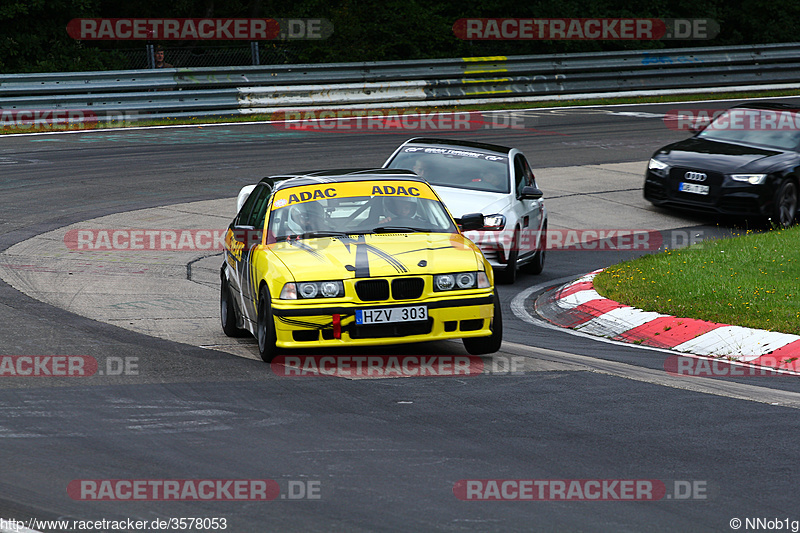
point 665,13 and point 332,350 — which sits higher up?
point 665,13

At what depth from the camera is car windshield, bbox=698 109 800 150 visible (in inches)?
683

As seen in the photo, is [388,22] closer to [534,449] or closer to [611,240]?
[611,240]

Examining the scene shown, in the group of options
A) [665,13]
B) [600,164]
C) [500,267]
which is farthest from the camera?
[665,13]

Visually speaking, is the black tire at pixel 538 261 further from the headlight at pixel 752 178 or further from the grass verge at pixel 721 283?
the headlight at pixel 752 178

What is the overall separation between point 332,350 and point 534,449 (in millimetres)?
3004

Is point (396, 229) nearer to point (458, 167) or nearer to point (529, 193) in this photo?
point (529, 193)

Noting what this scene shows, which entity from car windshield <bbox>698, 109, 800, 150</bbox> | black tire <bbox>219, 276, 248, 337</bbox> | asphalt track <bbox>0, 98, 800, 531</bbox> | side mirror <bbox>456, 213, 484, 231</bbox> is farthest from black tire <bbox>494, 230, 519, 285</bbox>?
car windshield <bbox>698, 109, 800, 150</bbox>

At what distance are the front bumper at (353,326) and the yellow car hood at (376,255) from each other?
0.23 metres

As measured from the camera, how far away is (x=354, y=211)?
9281 mm

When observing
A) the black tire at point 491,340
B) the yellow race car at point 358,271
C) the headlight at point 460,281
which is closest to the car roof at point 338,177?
the yellow race car at point 358,271

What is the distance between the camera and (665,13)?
3569cm

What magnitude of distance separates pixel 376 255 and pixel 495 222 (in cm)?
453

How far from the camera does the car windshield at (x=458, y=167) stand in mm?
13617

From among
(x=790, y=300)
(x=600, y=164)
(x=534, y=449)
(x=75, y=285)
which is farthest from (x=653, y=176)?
(x=534, y=449)
